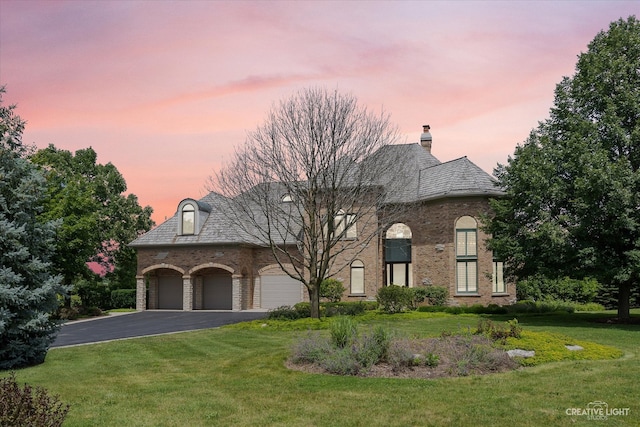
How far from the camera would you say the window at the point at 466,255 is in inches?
1236

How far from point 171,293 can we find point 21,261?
2543 cm

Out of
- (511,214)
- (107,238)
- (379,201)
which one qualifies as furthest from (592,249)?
(107,238)

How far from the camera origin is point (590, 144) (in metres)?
22.5

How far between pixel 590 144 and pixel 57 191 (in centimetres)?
2786

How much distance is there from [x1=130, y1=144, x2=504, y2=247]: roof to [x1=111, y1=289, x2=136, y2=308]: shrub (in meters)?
4.39

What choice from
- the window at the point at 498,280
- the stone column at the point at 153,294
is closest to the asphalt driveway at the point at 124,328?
the stone column at the point at 153,294

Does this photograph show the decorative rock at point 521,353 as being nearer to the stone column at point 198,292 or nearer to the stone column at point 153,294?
the stone column at point 198,292

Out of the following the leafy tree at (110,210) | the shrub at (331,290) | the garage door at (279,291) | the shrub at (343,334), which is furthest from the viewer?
the leafy tree at (110,210)

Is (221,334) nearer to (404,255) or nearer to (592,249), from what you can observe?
(592,249)

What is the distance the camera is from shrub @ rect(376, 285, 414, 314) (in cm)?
2781

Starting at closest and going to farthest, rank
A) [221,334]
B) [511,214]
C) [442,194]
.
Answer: [221,334], [511,214], [442,194]

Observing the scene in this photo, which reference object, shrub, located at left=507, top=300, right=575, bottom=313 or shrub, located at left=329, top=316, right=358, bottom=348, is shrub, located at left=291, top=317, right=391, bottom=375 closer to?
shrub, located at left=329, top=316, right=358, bottom=348

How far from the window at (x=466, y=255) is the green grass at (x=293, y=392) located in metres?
15.9

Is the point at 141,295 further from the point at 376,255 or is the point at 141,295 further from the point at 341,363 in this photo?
the point at 341,363
